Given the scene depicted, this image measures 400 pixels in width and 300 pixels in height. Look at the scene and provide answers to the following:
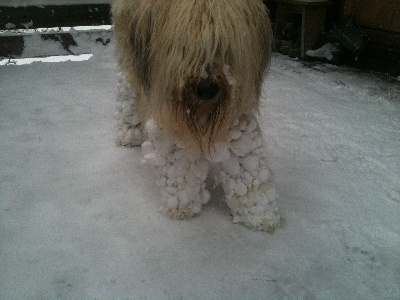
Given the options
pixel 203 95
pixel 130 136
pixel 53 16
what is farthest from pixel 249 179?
pixel 53 16

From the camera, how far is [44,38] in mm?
4984

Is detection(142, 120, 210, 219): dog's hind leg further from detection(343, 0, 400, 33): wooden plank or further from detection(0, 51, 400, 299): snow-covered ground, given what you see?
detection(343, 0, 400, 33): wooden plank

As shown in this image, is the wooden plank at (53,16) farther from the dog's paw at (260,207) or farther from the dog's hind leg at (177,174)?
the dog's paw at (260,207)

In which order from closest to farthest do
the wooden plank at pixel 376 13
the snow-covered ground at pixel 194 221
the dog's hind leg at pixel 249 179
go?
the snow-covered ground at pixel 194 221
the dog's hind leg at pixel 249 179
the wooden plank at pixel 376 13

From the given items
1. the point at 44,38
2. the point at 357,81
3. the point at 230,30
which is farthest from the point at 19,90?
the point at 357,81

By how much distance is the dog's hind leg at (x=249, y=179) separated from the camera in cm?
175

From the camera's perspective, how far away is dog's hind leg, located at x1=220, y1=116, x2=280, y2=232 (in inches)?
68.8

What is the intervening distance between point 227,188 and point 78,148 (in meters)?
1.40

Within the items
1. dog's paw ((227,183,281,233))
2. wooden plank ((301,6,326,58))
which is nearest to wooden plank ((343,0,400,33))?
wooden plank ((301,6,326,58))

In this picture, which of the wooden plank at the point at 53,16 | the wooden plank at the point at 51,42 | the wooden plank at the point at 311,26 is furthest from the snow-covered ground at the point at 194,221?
the wooden plank at the point at 53,16

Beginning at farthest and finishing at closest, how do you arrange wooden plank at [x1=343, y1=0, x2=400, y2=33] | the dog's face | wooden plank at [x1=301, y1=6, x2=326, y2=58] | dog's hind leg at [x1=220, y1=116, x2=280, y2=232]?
wooden plank at [x1=301, y1=6, x2=326, y2=58]
wooden plank at [x1=343, y1=0, x2=400, y2=33]
dog's hind leg at [x1=220, y1=116, x2=280, y2=232]
the dog's face

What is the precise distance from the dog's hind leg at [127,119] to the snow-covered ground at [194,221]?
0.08 meters

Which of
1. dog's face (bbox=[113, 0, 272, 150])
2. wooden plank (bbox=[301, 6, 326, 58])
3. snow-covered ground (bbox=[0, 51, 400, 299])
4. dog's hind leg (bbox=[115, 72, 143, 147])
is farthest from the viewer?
wooden plank (bbox=[301, 6, 326, 58])

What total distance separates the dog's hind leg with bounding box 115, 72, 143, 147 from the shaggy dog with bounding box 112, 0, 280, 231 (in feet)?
1.57
